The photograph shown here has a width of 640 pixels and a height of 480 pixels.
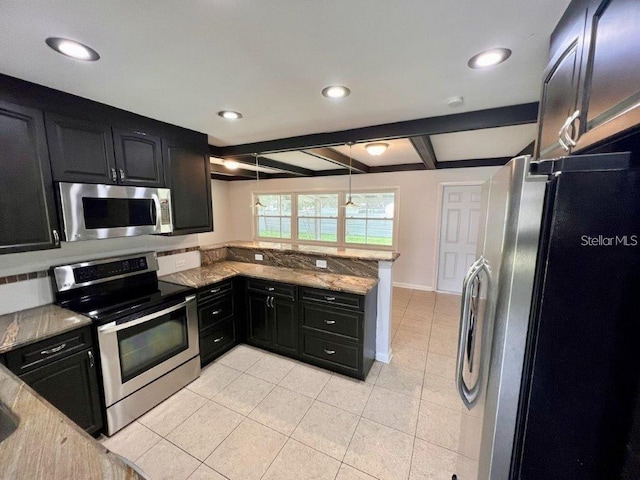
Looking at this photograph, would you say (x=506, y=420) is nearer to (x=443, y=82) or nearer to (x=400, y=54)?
(x=400, y=54)

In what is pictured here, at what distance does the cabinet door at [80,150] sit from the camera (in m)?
1.78

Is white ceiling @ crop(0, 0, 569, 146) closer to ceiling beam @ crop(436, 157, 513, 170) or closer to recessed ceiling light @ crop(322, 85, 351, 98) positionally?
recessed ceiling light @ crop(322, 85, 351, 98)

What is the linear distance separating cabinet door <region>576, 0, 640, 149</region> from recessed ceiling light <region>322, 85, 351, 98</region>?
3.83 feet

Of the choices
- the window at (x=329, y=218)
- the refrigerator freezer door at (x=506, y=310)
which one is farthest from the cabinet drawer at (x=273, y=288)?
the window at (x=329, y=218)

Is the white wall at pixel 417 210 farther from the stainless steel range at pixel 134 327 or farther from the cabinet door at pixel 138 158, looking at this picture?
the stainless steel range at pixel 134 327

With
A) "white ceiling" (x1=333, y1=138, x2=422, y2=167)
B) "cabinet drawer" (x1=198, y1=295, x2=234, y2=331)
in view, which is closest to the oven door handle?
"cabinet drawer" (x1=198, y1=295, x2=234, y2=331)

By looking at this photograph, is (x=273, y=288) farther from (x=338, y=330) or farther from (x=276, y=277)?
(x=338, y=330)

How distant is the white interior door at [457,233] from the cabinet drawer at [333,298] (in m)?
3.14

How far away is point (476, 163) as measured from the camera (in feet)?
14.5

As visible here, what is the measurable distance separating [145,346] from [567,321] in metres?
2.59

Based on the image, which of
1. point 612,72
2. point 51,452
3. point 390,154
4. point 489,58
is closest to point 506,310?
point 612,72

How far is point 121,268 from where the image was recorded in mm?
2344

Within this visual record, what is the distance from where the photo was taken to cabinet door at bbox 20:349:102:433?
1601 mm

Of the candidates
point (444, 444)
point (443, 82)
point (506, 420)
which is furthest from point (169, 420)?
point (443, 82)
